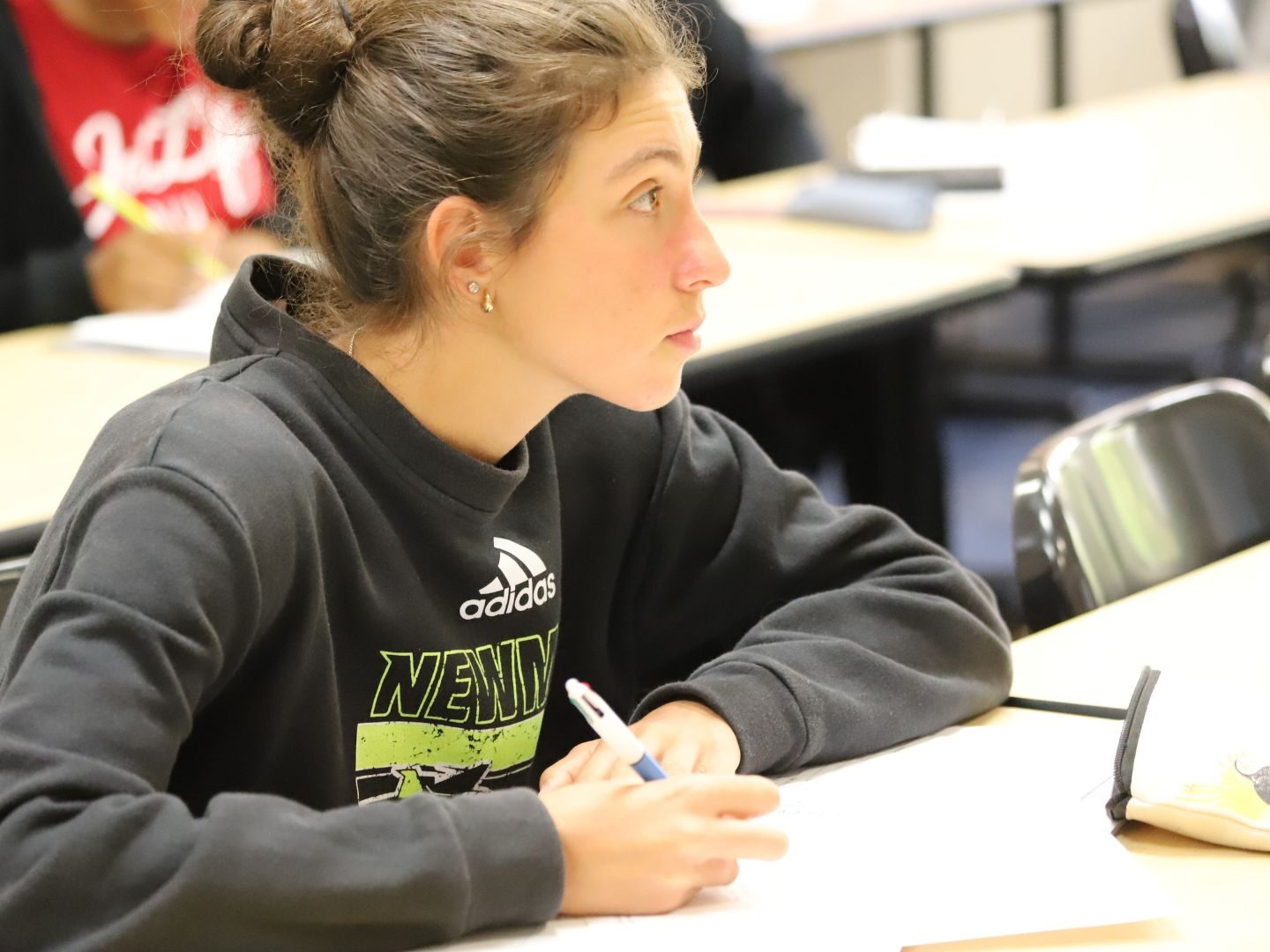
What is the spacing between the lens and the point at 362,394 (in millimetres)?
1104

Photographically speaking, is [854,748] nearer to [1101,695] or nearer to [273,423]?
[1101,695]

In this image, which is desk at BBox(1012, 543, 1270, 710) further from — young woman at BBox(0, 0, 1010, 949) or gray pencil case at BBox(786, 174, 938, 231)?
gray pencil case at BBox(786, 174, 938, 231)

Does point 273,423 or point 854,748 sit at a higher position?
point 273,423

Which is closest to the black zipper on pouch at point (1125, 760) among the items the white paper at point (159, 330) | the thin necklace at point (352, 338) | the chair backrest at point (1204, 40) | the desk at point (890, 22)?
the thin necklace at point (352, 338)

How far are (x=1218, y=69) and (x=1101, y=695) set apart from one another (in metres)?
3.40

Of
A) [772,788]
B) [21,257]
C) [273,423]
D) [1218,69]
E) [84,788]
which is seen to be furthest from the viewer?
[1218,69]

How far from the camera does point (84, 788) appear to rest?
2.72ft

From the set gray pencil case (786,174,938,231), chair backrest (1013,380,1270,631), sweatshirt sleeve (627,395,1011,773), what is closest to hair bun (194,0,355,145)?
sweatshirt sleeve (627,395,1011,773)

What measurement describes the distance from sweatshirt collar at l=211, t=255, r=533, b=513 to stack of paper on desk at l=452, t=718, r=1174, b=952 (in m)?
0.28

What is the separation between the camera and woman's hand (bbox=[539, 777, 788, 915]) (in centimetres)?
90

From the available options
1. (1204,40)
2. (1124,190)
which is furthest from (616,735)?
(1204,40)

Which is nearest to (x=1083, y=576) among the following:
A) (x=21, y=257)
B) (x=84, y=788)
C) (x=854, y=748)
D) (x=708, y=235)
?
(x=854, y=748)

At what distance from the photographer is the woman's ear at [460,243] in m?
1.08

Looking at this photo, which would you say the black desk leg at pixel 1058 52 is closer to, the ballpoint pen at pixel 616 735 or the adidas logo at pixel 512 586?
the adidas logo at pixel 512 586
